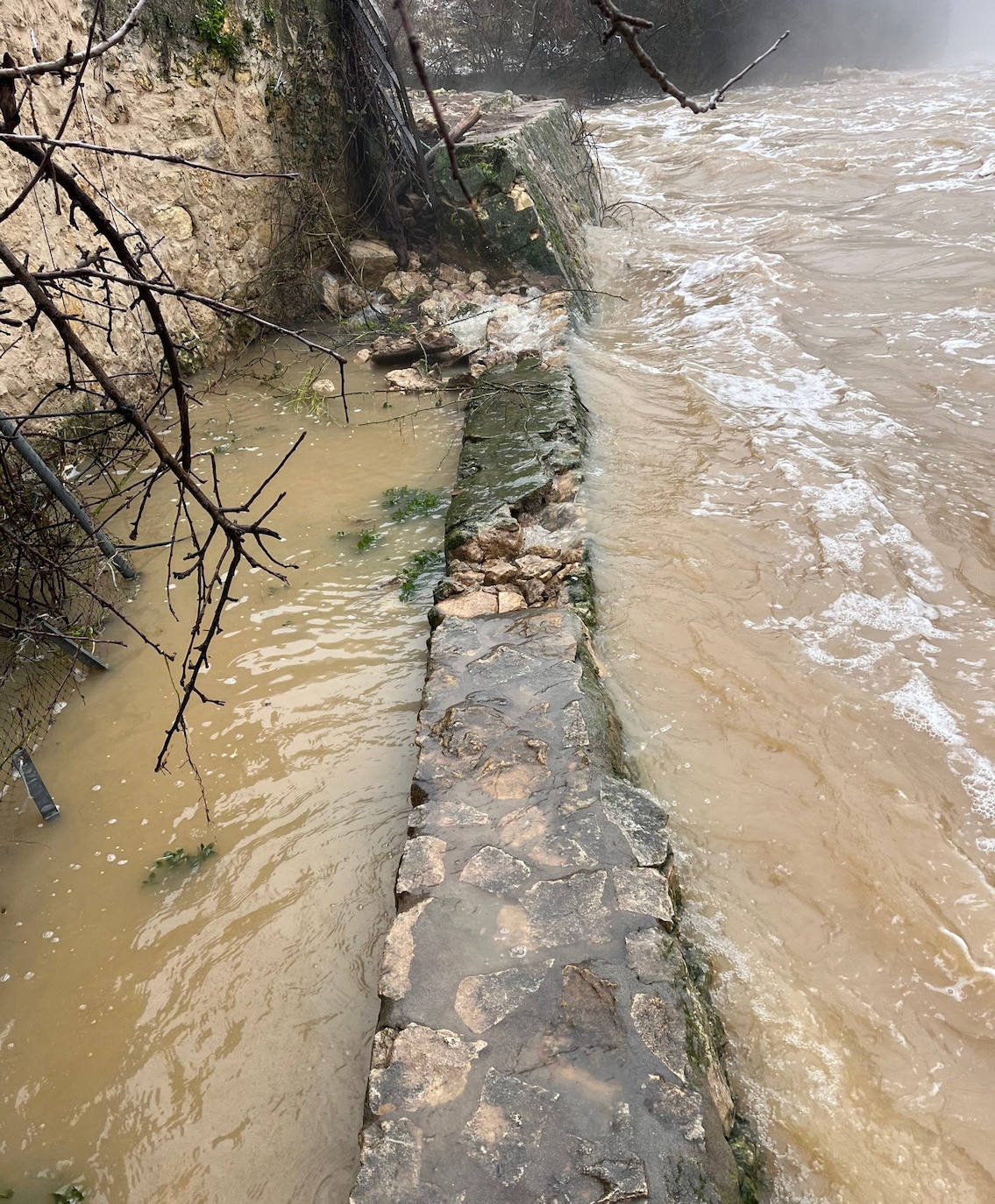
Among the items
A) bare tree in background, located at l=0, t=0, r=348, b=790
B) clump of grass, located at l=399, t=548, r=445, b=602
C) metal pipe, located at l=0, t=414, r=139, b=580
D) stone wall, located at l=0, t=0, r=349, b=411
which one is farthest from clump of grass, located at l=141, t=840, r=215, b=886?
stone wall, located at l=0, t=0, r=349, b=411

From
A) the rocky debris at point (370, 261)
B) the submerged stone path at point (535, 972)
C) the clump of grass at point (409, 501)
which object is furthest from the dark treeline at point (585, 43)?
the submerged stone path at point (535, 972)

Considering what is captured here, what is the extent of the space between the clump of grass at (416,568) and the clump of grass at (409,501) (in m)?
0.39

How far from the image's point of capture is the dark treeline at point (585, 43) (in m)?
16.4

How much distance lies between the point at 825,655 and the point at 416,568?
2.01 metres

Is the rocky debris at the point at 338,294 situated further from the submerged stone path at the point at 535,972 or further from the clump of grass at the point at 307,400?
the submerged stone path at the point at 535,972

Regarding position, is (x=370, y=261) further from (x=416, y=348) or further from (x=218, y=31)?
(x=218, y=31)

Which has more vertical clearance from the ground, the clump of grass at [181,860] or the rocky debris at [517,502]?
the rocky debris at [517,502]

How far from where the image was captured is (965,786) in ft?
9.24

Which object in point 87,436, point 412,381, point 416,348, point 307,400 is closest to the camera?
point 87,436

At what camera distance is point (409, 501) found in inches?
184

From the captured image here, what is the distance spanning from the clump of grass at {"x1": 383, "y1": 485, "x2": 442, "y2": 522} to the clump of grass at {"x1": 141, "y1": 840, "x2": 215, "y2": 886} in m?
2.25

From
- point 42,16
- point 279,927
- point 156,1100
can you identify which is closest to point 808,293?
point 42,16

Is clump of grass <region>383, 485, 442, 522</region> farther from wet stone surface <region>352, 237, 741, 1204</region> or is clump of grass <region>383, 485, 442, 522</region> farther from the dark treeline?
the dark treeline

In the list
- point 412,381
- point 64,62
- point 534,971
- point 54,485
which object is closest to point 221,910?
point 534,971
